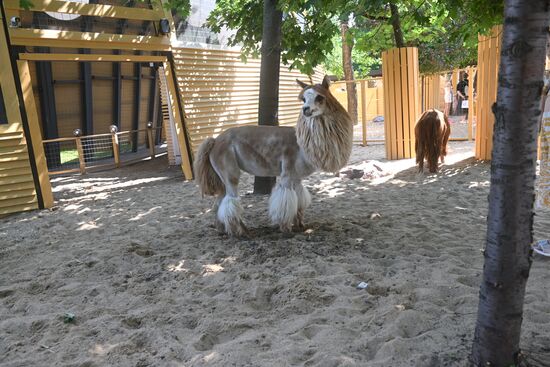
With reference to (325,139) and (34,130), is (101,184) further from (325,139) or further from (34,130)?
(325,139)

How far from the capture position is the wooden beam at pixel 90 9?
777 centimetres

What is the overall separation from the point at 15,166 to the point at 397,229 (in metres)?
6.64

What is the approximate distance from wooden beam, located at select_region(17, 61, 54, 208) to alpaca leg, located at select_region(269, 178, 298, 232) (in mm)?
5014

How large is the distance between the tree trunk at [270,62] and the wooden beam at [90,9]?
3668 mm

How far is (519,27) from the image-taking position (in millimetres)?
1893

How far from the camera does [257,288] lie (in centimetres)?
385

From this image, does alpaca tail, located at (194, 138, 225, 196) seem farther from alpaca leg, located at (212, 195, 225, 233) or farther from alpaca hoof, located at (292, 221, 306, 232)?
alpaca hoof, located at (292, 221, 306, 232)

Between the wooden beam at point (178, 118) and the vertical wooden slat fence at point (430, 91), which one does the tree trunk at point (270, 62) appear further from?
the vertical wooden slat fence at point (430, 91)

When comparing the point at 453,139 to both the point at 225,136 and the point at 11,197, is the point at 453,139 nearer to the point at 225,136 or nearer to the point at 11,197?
the point at 225,136

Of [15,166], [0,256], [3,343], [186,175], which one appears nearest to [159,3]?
[186,175]

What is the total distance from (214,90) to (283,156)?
6704 mm

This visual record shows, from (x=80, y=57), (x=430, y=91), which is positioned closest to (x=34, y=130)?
(x=80, y=57)

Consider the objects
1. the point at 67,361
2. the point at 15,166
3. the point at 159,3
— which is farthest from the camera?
the point at 159,3

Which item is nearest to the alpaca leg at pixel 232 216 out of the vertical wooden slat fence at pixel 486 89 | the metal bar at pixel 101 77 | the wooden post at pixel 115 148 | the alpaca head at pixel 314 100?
the alpaca head at pixel 314 100
